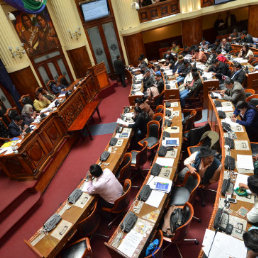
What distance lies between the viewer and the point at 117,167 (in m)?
4.64

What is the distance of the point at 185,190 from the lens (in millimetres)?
3805

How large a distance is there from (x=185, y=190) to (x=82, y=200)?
202 cm

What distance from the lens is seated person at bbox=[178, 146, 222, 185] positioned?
11.4 ft

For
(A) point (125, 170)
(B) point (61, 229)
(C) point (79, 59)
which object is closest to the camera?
(B) point (61, 229)

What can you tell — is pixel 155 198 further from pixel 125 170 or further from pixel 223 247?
pixel 223 247

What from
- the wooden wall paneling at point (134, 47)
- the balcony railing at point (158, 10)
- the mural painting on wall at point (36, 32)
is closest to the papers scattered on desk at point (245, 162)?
the mural painting on wall at point (36, 32)

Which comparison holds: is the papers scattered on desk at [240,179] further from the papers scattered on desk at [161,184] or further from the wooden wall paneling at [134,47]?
the wooden wall paneling at [134,47]

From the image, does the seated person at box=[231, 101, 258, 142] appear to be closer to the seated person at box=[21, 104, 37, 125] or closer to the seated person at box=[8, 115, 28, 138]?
the seated person at box=[8, 115, 28, 138]

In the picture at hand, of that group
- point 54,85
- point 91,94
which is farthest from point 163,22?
point 54,85

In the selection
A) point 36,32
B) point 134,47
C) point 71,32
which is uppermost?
point 36,32

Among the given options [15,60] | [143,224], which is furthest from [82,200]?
[15,60]

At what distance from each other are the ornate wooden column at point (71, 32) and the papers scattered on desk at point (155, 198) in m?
10.2

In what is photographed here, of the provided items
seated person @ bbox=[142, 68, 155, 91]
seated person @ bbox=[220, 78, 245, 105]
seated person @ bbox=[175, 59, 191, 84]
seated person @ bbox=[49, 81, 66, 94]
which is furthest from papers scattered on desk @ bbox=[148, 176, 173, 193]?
seated person @ bbox=[49, 81, 66, 94]

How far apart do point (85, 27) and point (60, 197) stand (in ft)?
34.7
